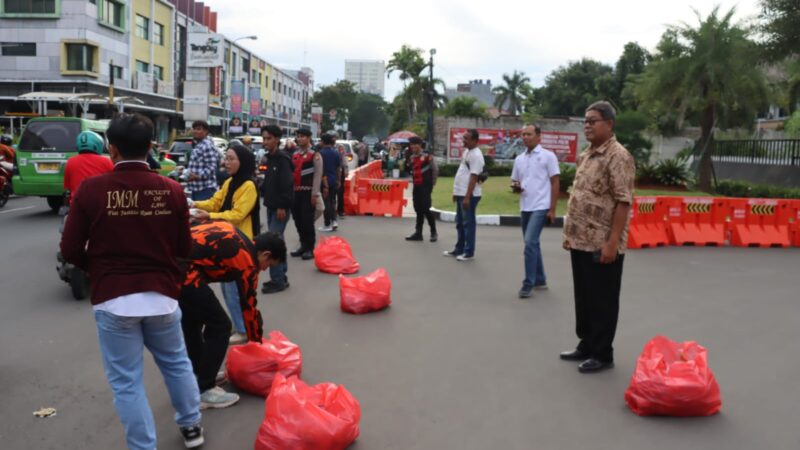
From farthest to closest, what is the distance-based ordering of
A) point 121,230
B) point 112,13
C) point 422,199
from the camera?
point 112,13
point 422,199
point 121,230

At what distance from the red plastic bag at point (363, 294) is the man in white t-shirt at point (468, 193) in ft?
8.61

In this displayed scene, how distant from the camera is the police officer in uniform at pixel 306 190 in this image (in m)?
9.43

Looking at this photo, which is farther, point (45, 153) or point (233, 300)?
point (45, 153)

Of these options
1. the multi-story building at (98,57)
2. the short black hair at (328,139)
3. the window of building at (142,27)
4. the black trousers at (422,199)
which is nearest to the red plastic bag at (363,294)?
the black trousers at (422,199)

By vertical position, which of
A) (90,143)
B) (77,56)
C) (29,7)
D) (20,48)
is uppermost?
(29,7)

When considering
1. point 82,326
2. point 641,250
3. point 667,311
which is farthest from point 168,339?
point 641,250

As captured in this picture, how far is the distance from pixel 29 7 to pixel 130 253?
134ft

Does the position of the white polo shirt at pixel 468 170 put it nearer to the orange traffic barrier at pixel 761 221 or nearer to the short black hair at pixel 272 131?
the short black hair at pixel 272 131

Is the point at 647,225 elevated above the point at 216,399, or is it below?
above

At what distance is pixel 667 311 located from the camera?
712 cm

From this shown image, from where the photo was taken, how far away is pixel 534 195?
296 inches

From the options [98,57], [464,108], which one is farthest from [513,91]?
[98,57]

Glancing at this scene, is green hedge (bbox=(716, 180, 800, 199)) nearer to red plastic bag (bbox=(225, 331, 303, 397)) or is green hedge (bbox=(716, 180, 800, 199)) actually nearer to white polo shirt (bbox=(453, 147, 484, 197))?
white polo shirt (bbox=(453, 147, 484, 197))

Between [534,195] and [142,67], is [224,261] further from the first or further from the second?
[142,67]
